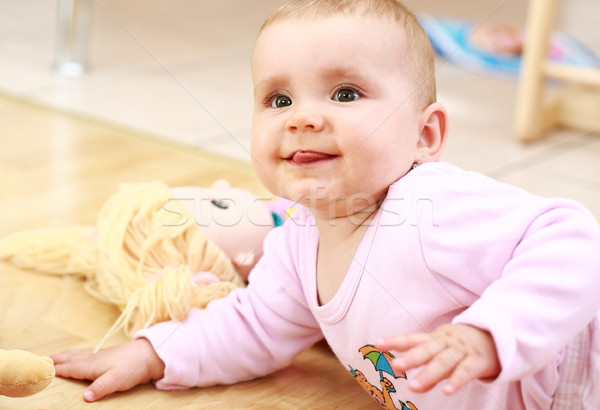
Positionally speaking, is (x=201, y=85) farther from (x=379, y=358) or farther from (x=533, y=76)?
(x=379, y=358)

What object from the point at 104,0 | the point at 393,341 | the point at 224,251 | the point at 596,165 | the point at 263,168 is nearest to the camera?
the point at 393,341

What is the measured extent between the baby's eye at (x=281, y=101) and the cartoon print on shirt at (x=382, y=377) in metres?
0.22

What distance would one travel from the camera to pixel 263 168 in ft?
2.34

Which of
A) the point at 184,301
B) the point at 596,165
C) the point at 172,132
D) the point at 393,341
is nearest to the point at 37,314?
the point at 184,301

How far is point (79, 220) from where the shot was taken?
118cm

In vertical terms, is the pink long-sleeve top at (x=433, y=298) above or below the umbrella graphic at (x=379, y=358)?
above

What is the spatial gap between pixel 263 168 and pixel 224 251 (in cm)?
28

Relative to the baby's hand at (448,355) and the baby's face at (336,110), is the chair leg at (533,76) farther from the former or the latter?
the baby's hand at (448,355)

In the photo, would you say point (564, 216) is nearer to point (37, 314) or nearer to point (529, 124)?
point (37, 314)

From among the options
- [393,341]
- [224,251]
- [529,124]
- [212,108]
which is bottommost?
[393,341]

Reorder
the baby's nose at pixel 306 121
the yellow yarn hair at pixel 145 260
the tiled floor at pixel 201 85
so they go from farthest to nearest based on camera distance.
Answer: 1. the tiled floor at pixel 201 85
2. the yellow yarn hair at pixel 145 260
3. the baby's nose at pixel 306 121

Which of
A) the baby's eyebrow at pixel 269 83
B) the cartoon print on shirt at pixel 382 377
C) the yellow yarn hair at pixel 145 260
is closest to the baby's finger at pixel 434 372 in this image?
the cartoon print on shirt at pixel 382 377

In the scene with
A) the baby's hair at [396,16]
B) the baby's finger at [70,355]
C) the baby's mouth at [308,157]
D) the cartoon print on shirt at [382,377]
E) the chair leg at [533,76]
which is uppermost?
the chair leg at [533,76]

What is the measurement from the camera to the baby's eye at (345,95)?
0.69m
